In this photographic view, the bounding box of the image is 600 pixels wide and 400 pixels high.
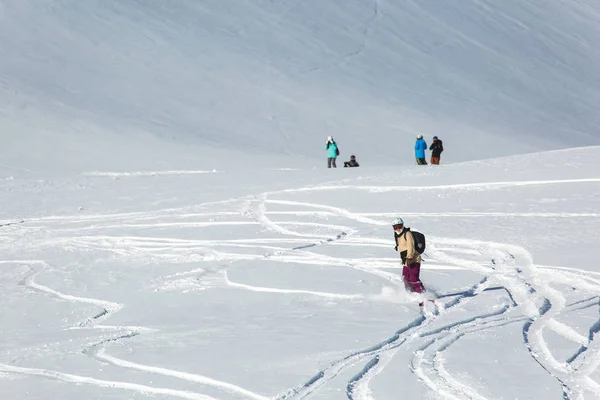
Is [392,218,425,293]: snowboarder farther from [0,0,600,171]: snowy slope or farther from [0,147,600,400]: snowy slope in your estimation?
[0,0,600,171]: snowy slope

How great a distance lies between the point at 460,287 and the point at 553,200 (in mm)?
6043

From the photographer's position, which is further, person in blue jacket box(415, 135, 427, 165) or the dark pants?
person in blue jacket box(415, 135, 427, 165)

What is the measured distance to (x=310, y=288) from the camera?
38.8 feet

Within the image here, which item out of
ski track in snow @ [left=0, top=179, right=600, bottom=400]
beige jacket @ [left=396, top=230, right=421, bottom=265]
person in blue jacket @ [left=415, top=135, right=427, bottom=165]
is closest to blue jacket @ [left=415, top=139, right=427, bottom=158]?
person in blue jacket @ [left=415, top=135, right=427, bottom=165]

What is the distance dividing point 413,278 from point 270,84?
32.3m

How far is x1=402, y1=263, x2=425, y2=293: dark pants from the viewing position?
11.1 m

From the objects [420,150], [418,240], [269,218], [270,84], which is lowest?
[418,240]

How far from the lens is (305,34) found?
48.9 meters

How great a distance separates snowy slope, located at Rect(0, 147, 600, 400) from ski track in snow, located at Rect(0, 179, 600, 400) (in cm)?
3

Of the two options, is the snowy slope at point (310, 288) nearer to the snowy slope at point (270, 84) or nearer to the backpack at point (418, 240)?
the backpack at point (418, 240)

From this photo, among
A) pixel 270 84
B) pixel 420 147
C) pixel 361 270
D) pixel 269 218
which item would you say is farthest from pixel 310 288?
pixel 270 84

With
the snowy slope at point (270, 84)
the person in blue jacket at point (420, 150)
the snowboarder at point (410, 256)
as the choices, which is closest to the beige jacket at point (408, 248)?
the snowboarder at point (410, 256)

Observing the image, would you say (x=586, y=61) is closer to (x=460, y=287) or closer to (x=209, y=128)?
(x=209, y=128)

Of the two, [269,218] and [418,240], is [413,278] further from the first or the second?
[269,218]
